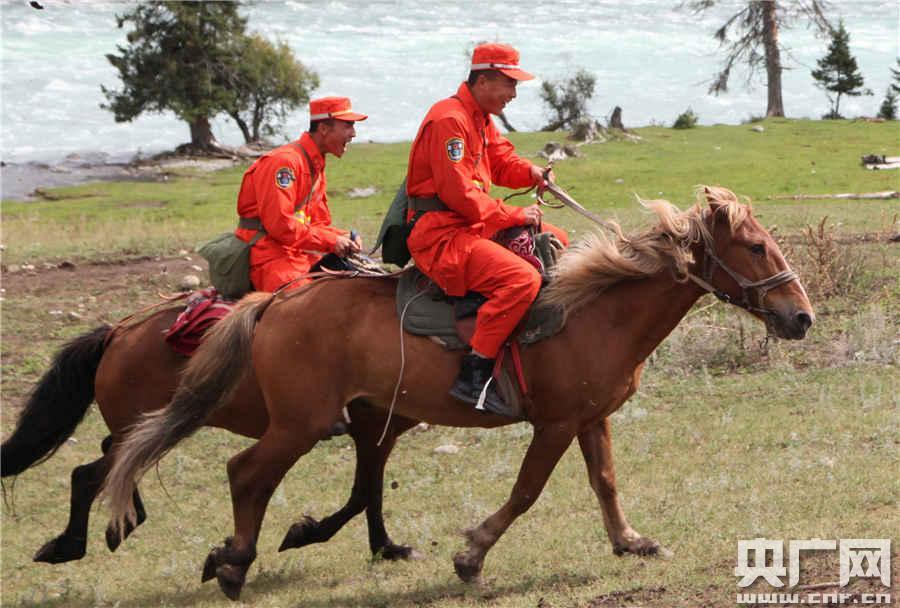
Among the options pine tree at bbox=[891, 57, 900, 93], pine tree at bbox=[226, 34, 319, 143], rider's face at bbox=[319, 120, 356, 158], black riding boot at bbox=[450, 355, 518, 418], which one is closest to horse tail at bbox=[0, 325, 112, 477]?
rider's face at bbox=[319, 120, 356, 158]

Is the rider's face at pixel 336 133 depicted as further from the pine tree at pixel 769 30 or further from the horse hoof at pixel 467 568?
the pine tree at pixel 769 30

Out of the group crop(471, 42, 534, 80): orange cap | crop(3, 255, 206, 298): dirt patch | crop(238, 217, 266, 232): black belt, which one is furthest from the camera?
crop(3, 255, 206, 298): dirt patch

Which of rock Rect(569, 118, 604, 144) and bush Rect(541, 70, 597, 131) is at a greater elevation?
bush Rect(541, 70, 597, 131)

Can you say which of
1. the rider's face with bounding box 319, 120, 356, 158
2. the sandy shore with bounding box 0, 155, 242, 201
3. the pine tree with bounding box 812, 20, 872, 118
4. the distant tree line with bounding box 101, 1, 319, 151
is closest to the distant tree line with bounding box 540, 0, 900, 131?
the pine tree with bounding box 812, 20, 872, 118

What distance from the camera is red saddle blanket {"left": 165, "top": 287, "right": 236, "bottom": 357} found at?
302 inches

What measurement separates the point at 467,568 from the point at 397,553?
3.90 feet

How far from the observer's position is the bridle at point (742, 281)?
634cm

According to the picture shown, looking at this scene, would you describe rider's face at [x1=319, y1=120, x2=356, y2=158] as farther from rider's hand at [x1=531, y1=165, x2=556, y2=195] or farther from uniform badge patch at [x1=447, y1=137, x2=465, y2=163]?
uniform badge patch at [x1=447, y1=137, x2=465, y2=163]

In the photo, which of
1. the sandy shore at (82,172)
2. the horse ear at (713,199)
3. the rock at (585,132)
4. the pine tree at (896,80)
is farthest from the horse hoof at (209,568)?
the pine tree at (896,80)

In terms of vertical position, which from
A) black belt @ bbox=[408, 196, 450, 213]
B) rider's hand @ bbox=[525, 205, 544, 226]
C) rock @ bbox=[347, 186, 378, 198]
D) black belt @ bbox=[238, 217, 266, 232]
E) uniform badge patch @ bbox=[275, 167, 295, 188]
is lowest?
rock @ bbox=[347, 186, 378, 198]

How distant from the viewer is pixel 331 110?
7902mm

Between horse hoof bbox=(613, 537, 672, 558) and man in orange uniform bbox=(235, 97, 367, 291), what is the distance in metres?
2.46

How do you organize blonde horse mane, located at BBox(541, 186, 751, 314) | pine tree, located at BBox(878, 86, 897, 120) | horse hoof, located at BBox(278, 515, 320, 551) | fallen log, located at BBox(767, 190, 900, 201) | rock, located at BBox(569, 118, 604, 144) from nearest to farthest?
blonde horse mane, located at BBox(541, 186, 751, 314)
horse hoof, located at BBox(278, 515, 320, 551)
fallen log, located at BBox(767, 190, 900, 201)
rock, located at BBox(569, 118, 604, 144)
pine tree, located at BBox(878, 86, 897, 120)

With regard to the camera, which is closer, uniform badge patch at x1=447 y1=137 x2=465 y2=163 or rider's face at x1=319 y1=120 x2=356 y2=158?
uniform badge patch at x1=447 y1=137 x2=465 y2=163
